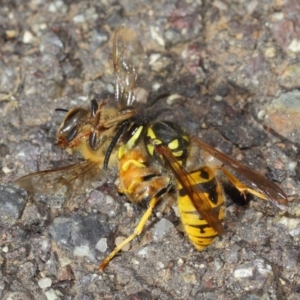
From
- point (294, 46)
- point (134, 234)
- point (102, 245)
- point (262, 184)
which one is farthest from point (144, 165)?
point (294, 46)

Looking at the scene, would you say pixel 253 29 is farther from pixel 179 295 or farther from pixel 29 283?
pixel 29 283

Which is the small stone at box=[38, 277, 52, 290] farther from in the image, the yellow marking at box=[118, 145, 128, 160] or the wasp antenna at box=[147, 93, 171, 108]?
the wasp antenna at box=[147, 93, 171, 108]

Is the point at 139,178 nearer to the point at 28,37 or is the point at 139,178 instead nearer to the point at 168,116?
the point at 168,116

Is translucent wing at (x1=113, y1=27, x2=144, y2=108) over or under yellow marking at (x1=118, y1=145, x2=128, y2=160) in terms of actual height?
over

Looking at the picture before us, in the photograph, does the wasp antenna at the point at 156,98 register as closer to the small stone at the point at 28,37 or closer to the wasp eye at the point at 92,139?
the wasp eye at the point at 92,139

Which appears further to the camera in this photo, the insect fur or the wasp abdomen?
the wasp abdomen

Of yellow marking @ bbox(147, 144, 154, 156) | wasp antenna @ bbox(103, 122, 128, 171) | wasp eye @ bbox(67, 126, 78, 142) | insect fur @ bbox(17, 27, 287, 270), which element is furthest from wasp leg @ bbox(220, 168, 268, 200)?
wasp eye @ bbox(67, 126, 78, 142)

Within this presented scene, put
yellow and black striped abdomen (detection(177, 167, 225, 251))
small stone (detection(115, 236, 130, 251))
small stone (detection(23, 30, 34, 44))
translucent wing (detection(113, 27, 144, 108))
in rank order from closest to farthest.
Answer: yellow and black striped abdomen (detection(177, 167, 225, 251)), small stone (detection(115, 236, 130, 251)), translucent wing (detection(113, 27, 144, 108)), small stone (detection(23, 30, 34, 44))

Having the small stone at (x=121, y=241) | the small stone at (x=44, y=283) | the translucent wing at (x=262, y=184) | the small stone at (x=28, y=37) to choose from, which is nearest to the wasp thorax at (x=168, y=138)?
the translucent wing at (x=262, y=184)
